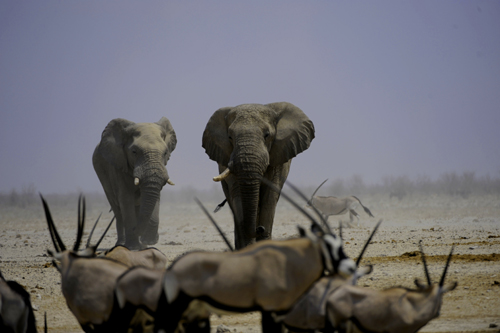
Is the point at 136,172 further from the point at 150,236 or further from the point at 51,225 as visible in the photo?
the point at 51,225

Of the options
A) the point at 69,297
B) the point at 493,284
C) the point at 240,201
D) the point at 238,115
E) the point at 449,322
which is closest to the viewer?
the point at 69,297

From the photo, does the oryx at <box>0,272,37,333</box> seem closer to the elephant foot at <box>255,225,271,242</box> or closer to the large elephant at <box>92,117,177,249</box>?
the elephant foot at <box>255,225,271,242</box>

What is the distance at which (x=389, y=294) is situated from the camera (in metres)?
3.82

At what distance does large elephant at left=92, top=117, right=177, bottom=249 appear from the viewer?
12.4 meters

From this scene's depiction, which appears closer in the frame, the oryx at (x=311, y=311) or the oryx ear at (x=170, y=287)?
the oryx ear at (x=170, y=287)

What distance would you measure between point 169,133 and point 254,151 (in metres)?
7.17

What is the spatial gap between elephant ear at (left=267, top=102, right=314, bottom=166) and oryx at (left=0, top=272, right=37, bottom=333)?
4993mm

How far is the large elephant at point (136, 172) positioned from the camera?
40.7 feet

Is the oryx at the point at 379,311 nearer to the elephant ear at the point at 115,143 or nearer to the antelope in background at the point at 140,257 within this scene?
the antelope in background at the point at 140,257

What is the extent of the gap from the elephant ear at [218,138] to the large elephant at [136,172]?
11.7 feet

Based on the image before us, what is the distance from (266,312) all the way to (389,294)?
107 cm

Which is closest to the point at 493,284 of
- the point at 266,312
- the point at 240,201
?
the point at 240,201

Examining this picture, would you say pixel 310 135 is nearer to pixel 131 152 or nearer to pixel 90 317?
pixel 131 152

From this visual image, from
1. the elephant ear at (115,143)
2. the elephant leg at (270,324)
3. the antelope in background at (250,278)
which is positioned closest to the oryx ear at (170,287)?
the antelope in background at (250,278)
